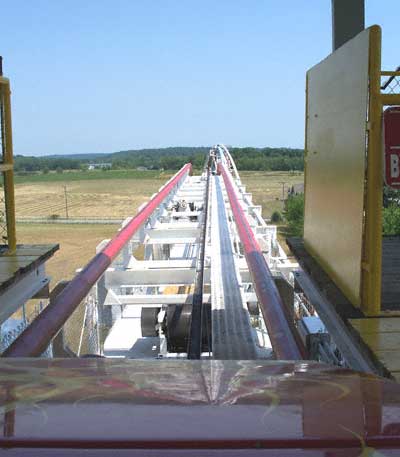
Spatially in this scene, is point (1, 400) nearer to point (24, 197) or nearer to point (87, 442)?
point (87, 442)

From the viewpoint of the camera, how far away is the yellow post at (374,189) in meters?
2.65

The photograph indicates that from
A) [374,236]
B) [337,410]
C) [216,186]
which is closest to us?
[337,410]

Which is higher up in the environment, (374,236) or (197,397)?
(374,236)

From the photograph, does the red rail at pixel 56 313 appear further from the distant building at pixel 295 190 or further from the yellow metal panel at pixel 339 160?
the distant building at pixel 295 190

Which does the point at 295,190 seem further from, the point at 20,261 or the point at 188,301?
the point at 20,261

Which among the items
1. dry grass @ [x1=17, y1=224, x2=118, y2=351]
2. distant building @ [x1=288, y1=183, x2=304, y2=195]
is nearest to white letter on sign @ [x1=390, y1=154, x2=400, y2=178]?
dry grass @ [x1=17, y1=224, x2=118, y2=351]

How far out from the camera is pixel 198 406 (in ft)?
4.10

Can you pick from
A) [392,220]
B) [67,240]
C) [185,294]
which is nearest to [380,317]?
[185,294]

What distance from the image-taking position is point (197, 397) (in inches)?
52.1

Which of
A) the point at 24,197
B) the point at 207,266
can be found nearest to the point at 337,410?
the point at 207,266

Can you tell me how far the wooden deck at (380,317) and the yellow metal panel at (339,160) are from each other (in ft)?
0.23

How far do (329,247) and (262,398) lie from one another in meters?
2.54

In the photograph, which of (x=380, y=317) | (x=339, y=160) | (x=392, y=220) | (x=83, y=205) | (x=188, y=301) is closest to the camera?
A: (x=380, y=317)

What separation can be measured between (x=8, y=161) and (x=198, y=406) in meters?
3.38
